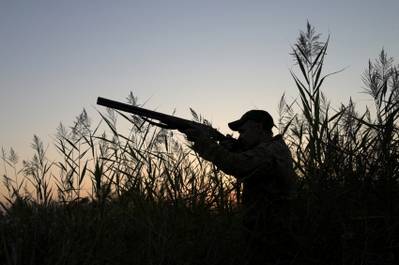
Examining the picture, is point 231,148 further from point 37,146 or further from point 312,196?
point 37,146

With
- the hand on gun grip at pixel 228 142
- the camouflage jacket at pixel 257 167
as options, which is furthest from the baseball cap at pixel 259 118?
the camouflage jacket at pixel 257 167

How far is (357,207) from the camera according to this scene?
2.42m

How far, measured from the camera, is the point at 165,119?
396 centimetres

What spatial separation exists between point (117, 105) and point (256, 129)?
4.52ft

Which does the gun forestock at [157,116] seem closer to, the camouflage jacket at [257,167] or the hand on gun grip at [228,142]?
the hand on gun grip at [228,142]

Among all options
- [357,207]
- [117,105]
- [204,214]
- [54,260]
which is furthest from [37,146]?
[357,207]

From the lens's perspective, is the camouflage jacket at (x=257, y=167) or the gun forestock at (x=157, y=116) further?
the gun forestock at (x=157, y=116)

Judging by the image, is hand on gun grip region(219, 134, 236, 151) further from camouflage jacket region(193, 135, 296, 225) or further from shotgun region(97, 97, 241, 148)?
camouflage jacket region(193, 135, 296, 225)

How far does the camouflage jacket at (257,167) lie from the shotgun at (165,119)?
0.37m

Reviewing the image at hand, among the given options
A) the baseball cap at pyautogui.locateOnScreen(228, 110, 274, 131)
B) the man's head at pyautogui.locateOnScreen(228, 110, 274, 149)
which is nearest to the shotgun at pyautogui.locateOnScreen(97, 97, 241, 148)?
the man's head at pyautogui.locateOnScreen(228, 110, 274, 149)

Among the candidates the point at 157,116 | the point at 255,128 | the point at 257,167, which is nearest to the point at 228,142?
the point at 255,128

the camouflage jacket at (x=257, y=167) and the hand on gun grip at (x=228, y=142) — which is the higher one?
the hand on gun grip at (x=228, y=142)

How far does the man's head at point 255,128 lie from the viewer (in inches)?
149

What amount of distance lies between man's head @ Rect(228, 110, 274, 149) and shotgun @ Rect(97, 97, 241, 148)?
12cm
